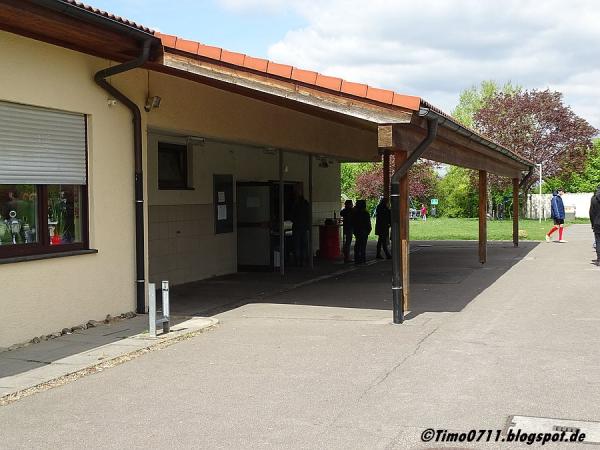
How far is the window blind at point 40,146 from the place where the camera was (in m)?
7.81

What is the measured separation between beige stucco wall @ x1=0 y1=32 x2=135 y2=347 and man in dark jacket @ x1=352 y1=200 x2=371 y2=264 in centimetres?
847

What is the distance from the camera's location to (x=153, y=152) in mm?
12406

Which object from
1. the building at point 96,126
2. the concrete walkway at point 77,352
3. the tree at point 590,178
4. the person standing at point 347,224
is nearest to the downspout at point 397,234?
the building at point 96,126

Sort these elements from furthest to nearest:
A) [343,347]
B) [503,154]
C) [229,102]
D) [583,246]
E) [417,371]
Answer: [583,246] → [503,154] → [229,102] → [343,347] → [417,371]

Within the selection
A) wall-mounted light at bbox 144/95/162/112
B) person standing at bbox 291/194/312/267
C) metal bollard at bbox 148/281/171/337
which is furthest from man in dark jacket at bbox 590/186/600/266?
metal bollard at bbox 148/281/171/337

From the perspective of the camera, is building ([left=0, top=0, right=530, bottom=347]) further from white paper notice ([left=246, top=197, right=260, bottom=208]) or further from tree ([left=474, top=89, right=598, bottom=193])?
tree ([left=474, top=89, right=598, bottom=193])

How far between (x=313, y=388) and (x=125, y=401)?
1.57 metres

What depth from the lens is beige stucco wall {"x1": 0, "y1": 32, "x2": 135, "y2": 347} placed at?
7754 millimetres

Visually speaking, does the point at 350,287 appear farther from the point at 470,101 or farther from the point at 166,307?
the point at 470,101

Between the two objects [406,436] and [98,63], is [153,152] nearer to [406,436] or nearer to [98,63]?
[98,63]

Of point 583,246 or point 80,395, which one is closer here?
point 80,395

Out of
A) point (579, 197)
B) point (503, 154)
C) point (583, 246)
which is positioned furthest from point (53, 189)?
point (579, 197)

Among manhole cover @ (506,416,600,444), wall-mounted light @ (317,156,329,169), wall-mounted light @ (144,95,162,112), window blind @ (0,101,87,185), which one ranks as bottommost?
manhole cover @ (506,416,600,444)

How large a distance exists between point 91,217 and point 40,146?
118 centimetres
